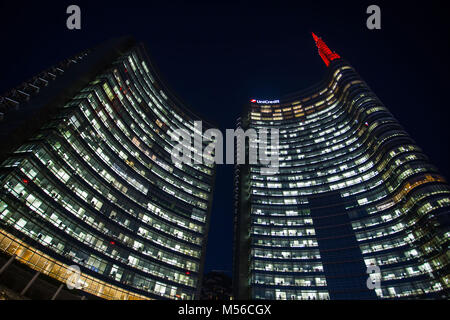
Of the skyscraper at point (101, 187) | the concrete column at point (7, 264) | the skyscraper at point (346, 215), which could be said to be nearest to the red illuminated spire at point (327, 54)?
the skyscraper at point (346, 215)

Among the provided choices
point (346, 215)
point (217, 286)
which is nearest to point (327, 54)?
point (346, 215)

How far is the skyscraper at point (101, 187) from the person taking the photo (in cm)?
3569

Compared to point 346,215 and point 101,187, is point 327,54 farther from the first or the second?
point 101,187

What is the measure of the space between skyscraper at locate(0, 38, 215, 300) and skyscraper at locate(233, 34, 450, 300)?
18.8 meters

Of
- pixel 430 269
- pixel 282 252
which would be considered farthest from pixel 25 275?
pixel 430 269

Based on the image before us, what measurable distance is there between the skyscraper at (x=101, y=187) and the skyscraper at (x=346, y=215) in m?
18.8

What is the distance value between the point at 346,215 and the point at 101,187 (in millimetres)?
62153

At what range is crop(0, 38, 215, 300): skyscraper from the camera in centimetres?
3569

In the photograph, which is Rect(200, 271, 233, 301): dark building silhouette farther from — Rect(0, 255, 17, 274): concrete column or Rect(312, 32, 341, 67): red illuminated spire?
Rect(312, 32, 341, 67): red illuminated spire

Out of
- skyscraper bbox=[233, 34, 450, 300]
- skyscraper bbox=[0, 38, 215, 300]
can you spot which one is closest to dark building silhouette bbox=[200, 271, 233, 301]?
skyscraper bbox=[233, 34, 450, 300]
